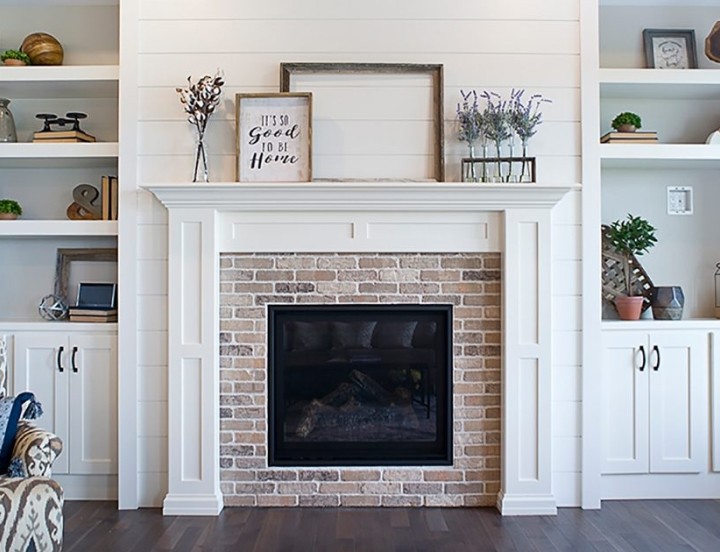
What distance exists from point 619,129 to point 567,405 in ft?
4.93

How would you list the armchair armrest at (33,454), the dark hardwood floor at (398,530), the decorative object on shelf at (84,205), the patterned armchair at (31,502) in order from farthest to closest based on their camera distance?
the decorative object on shelf at (84,205)
the dark hardwood floor at (398,530)
the armchair armrest at (33,454)
the patterned armchair at (31,502)

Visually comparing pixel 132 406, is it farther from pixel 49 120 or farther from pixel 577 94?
pixel 577 94

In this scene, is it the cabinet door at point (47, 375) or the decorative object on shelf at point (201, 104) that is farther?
the cabinet door at point (47, 375)

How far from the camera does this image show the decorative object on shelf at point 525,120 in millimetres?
3213

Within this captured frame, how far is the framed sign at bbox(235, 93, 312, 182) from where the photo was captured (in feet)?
10.6

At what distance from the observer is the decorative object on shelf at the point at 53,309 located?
3553 mm

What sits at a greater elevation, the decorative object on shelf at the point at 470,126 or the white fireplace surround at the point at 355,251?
the decorative object on shelf at the point at 470,126

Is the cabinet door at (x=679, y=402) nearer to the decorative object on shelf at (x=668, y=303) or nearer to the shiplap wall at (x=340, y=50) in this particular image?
the decorative object on shelf at (x=668, y=303)

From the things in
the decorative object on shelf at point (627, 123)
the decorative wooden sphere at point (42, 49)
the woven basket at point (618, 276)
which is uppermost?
the decorative wooden sphere at point (42, 49)

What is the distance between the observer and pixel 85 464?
337 centimetres

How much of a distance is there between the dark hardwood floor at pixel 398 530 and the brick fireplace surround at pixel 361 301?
127 millimetres

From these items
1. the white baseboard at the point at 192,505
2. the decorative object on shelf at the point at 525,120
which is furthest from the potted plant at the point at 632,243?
the white baseboard at the point at 192,505

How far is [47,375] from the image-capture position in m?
3.38

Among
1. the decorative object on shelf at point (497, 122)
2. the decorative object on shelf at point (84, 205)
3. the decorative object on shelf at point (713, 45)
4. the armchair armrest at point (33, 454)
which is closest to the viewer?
the armchair armrest at point (33, 454)
